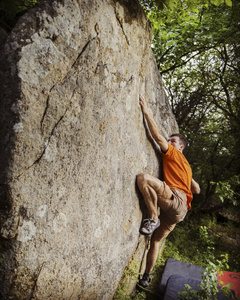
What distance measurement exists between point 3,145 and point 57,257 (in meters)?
1.22

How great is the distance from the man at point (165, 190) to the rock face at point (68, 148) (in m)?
0.29

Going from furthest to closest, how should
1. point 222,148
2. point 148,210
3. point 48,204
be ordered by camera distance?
point 222,148
point 148,210
point 48,204

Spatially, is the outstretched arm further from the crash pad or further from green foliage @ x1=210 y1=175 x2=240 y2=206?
the crash pad

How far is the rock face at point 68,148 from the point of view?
6.16 feet

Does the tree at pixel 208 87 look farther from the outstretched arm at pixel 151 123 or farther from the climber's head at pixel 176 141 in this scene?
the outstretched arm at pixel 151 123

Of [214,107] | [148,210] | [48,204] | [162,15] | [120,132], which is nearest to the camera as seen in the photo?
[48,204]

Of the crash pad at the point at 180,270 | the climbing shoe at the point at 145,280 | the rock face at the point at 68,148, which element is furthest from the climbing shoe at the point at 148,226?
the crash pad at the point at 180,270

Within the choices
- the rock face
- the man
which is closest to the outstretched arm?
the man

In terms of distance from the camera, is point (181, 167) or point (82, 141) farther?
point (181, 167)

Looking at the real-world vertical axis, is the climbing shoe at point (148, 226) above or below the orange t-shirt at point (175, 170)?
below

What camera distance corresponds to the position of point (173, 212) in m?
3.48

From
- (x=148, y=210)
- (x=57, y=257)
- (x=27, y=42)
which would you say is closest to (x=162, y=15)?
(x=27, y=42)

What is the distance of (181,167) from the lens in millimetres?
3541

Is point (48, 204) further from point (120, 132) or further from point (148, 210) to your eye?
point (148, 210)
